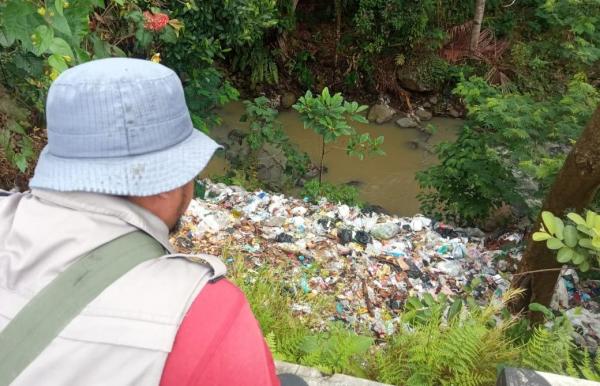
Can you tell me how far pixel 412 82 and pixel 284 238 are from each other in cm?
633

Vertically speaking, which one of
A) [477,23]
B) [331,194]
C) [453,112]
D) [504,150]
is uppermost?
[477,23]

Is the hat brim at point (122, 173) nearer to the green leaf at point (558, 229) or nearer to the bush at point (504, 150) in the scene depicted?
the green leaf at point (558, 229)

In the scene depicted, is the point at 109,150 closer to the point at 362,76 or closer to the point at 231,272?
the point at 231,272

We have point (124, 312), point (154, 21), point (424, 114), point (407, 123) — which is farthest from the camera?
point (424, 114)

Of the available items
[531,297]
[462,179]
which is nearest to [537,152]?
[462,179]

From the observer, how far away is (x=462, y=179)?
5.38 metres

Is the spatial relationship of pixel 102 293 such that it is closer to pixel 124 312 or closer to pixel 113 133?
pixel 124 312

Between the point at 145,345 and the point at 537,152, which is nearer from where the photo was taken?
the point at 145,345

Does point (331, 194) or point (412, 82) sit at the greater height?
point (412, 82)

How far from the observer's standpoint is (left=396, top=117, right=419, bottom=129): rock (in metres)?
9.56

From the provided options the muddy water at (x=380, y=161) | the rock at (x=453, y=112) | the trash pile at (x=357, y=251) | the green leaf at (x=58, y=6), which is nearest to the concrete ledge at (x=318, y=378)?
the trash pile at (x=357, y=251)

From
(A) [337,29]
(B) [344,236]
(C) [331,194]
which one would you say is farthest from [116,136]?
(A) [337,29]

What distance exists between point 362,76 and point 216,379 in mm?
9705

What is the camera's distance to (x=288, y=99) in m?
9.97
